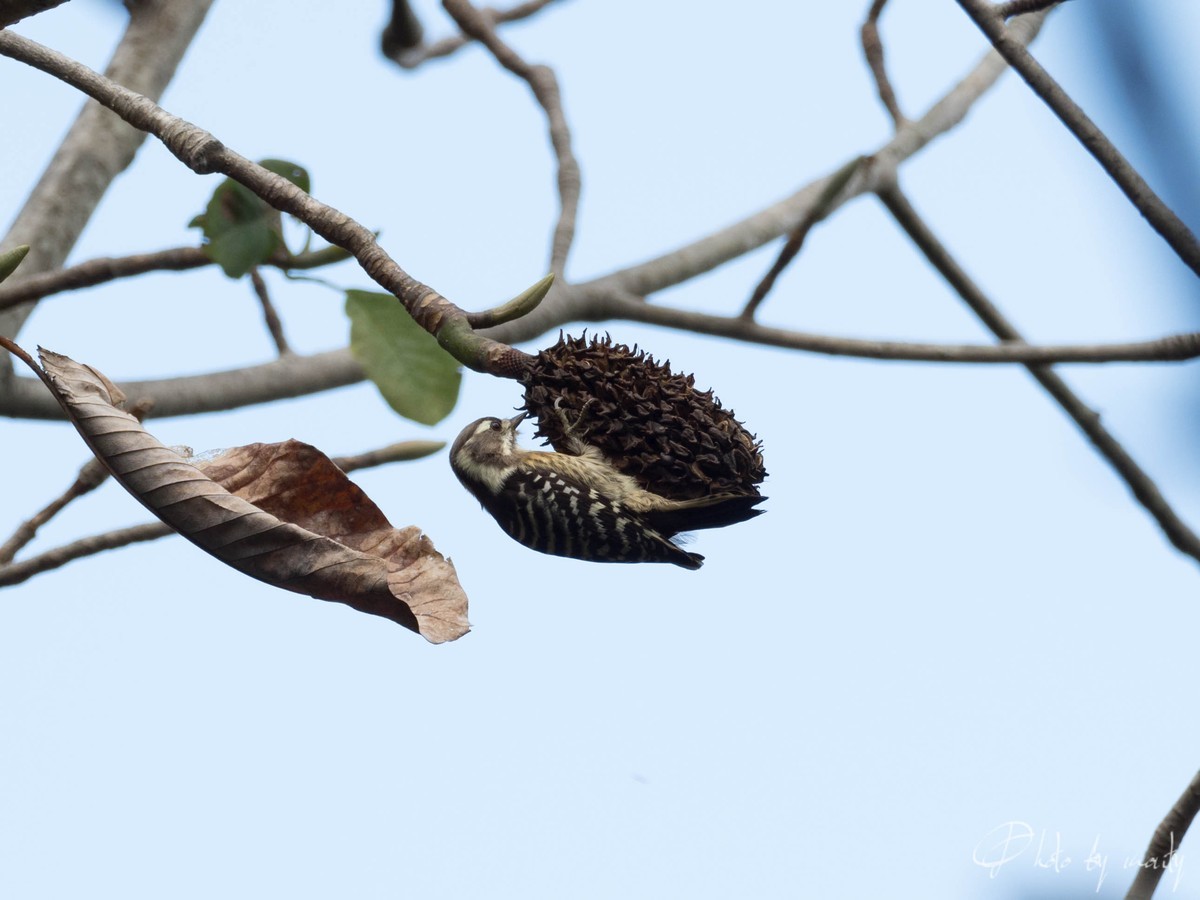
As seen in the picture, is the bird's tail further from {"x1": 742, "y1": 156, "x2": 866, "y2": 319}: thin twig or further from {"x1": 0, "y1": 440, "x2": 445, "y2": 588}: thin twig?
{"x1": 742, "y1": 156, "x2": 866, "y2": 319}: thin twig

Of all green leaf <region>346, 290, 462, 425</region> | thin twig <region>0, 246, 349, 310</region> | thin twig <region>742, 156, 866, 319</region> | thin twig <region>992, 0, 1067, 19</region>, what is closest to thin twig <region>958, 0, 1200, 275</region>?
thin twig <region>992, 0, 1067, 19</region>

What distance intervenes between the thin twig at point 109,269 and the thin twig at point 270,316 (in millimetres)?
496

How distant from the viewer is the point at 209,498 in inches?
83.0

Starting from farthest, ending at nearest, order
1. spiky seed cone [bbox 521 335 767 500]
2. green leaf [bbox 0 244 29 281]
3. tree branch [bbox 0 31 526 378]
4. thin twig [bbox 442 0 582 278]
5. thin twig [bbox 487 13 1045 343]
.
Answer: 1. thin twig [bbox 487 13 1045 343]
2. thin twig [bbox 442 0 582 278]
3. spiky seed cone [bbox 521 335 767 500]
4. green leaf [bbox 0 244 29 281]
5. tree branch [bbox 0 31 526 378]

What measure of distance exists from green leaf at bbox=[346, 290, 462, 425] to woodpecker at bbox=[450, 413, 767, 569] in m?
0.20

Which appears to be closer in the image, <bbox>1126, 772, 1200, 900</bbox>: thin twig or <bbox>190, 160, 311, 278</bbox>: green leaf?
<bbox>1126, 772, 1200, 900</bbox>: thin twig

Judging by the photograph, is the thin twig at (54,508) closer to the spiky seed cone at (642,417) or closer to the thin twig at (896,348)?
the spiky seed cone at (642,417)

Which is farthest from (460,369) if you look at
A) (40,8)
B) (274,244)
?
(40,8)

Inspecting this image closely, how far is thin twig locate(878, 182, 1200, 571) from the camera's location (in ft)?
13.9

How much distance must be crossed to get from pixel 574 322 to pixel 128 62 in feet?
4.91

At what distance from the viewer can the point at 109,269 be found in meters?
3.01

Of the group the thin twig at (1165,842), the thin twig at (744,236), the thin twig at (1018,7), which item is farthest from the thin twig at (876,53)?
the thin twig at (1165,842)

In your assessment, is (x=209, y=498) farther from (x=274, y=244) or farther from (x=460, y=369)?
(x=274, y=244)

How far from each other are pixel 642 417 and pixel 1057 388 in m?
2.51
